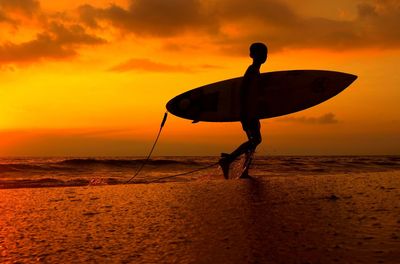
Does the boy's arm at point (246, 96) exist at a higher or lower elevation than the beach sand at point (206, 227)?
higher

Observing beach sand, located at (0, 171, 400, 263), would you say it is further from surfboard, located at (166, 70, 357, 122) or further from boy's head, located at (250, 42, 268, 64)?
surfboard, located at (166, 70, 357, 122)

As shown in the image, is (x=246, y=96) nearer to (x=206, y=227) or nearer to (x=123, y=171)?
(x=206, y=227)

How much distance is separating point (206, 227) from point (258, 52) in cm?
504

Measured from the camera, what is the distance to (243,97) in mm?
7734

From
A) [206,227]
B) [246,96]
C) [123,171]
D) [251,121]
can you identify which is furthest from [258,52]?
[123,171]

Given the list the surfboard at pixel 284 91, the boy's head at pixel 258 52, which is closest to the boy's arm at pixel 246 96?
the boy's head at pixel 258 52

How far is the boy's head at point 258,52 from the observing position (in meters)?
7.09

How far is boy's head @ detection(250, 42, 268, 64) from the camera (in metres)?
7.09

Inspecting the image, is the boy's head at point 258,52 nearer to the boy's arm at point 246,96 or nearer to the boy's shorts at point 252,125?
the boy's arm at point 246,96

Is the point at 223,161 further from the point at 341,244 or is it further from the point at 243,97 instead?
the point at 341,244

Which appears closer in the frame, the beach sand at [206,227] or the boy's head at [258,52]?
the beach sand at [206,227]

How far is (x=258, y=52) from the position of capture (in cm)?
708

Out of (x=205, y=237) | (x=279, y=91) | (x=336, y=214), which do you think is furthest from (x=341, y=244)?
(x=279, y=91)

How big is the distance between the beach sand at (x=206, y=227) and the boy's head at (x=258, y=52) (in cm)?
340
